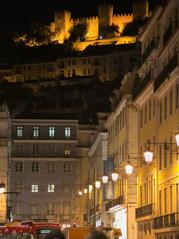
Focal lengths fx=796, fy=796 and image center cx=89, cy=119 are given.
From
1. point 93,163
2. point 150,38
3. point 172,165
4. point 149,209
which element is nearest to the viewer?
point 172,165

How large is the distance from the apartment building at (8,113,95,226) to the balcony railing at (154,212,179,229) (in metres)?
76.7

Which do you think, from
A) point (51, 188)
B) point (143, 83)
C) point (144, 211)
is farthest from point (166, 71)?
point (51, 188)

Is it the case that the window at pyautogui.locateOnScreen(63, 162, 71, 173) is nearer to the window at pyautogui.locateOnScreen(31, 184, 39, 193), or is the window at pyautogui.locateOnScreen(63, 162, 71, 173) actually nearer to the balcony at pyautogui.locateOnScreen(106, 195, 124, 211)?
the window at pyautogui.locateOnScreen(31, 184, 39, 193)

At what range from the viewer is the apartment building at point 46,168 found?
130 meters

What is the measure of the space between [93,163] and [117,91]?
3005 cm

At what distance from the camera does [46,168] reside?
436ft

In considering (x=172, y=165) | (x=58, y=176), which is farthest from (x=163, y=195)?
(x=58, y=176)

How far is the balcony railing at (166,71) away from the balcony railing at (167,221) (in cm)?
860

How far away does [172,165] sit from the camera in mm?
48344

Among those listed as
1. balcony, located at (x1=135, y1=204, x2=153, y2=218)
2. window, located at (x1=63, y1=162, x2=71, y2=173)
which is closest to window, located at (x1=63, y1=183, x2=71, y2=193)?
window, located at (x1=63, y1=162, x2=71, y2=173)

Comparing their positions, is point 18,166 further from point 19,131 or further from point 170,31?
point 170,31

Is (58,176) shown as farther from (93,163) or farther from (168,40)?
(168,40)

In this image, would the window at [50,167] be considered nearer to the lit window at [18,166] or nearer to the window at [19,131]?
the lit window at [18,166]

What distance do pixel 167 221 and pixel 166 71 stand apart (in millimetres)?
9354
